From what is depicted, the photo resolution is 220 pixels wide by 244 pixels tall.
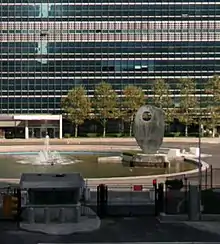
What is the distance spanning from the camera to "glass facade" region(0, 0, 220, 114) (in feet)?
344

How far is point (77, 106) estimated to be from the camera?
96.0 metres

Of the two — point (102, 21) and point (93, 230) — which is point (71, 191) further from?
point (102, 21)

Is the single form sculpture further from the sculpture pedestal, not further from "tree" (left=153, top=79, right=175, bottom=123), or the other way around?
"tree" (left=153, top=79, right=175, bottom=123)

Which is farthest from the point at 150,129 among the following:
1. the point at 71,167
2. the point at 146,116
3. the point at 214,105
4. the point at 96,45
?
the point at 96,45

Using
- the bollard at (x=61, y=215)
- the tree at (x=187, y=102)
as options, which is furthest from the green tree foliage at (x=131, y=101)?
the bollard at (x=61, y=215)

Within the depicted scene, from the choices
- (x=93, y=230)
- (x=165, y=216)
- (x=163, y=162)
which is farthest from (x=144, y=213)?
(x=163, y=162)

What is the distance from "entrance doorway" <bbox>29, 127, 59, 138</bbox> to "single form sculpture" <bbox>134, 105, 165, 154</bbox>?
58.5 m

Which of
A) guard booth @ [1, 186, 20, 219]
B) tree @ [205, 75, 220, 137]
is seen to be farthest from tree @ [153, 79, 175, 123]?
guard booth @ [1, 186, 20, 219]

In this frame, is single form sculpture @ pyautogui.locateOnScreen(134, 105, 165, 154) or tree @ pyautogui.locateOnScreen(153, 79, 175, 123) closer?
single form sculpture @ pyautogui.locateOnScreen(134, 105, 165, 154)

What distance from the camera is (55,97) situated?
10450 cm

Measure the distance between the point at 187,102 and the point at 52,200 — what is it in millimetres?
75990

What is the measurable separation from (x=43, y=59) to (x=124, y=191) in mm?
80504

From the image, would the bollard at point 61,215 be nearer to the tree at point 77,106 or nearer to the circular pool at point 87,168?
the circular pool at point 87,168

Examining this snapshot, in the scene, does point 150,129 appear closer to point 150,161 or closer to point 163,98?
point 150,161
